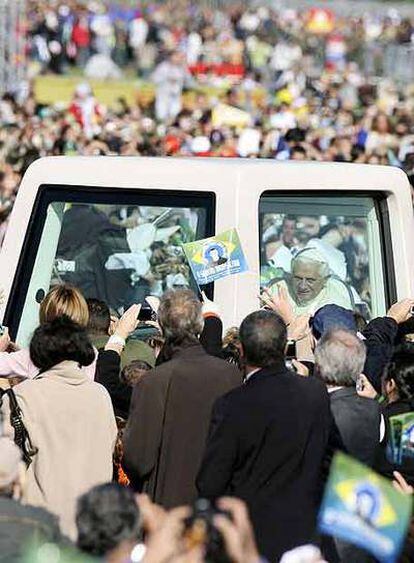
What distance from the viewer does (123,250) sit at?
8.27 m

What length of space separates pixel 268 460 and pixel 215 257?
1563 mm

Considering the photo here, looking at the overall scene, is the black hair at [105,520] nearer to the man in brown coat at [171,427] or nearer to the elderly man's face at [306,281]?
the man in brown coat at [171,427]

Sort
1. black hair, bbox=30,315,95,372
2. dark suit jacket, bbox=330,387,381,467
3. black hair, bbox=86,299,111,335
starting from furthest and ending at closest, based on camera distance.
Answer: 1. black hair, bbox=86,299,111,335
2. dark suit jacket, bbox=330,387,381,467
3. black hair, bbox=30,315,95,372

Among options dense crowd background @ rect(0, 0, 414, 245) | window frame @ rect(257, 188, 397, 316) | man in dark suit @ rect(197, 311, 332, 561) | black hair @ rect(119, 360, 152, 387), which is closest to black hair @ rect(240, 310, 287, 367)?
man in dark suit @ rect(197, 311, 332, 561)

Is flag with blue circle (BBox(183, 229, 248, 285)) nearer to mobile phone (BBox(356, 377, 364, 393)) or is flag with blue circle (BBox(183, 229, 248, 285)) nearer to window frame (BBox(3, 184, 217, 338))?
window frame (BBox(3, 184, 217, 338))

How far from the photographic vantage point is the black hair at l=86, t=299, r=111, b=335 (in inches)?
312

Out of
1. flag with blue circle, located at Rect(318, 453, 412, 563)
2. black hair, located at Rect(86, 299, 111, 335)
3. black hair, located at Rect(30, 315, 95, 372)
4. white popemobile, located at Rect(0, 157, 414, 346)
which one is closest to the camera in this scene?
flag with blue circle, located at Rect(318, 453, 412, 563)

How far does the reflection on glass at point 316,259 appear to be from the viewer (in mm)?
8297

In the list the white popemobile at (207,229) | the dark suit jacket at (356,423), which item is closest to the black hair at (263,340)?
the dark suit jacket at (356,423)

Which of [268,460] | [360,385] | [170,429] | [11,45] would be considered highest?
[11,45]

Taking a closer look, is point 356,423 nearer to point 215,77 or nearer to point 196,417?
point 196,417

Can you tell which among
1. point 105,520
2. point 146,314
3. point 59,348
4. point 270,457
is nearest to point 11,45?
point 146,314

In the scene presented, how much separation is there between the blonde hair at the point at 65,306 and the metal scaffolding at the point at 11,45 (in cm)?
2733

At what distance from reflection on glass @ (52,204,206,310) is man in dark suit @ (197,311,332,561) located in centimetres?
184
